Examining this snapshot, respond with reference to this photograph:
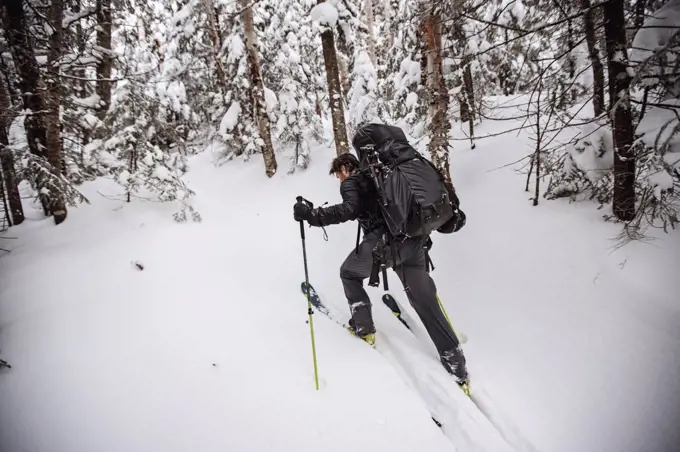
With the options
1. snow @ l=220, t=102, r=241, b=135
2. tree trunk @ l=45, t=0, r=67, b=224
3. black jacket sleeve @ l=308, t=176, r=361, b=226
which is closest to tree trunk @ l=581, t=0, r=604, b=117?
black jacket sleeve @ l=308, t=176, r=361, b=226

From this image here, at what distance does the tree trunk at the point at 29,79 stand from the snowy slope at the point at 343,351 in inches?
79.7

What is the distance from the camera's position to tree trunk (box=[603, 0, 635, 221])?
11.9 feet

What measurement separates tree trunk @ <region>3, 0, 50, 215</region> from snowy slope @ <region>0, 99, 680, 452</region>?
202cm

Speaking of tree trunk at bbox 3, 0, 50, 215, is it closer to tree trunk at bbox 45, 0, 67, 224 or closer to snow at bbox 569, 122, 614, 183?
tree trunk at bbox 45, 0, 67, 224

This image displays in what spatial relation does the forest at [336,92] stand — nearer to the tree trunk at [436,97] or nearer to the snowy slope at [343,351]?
the tree trunk at [436,97]

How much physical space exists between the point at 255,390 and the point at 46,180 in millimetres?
6201

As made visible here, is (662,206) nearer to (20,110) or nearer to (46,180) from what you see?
(46,180)

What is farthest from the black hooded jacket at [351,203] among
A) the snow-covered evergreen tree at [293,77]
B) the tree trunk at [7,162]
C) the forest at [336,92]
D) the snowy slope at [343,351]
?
the snow-covered evergreen tree at [293,77]

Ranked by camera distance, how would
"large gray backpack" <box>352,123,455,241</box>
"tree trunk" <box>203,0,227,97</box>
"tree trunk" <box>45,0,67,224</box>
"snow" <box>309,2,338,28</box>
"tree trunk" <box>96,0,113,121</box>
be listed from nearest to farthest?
"large gray backpack" <box>352,123,455,241</box> → "tree trunk" <box>45,0,67,224</box> → "tree trunk" <box>96,0,113,121</box> → "snow" <box>309,2,338,28</box> → "tree trunk" <box>203,0,227,97</box>

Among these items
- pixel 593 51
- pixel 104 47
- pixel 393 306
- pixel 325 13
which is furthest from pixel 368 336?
pixel 104 47

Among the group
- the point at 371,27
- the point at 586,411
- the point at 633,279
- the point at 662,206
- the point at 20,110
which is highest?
Result: the point at 371,27

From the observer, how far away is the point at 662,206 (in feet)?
11.9

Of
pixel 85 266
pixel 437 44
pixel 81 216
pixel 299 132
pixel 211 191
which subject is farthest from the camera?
pixel 211 191

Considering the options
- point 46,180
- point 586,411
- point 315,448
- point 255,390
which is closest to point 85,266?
point 46,180
